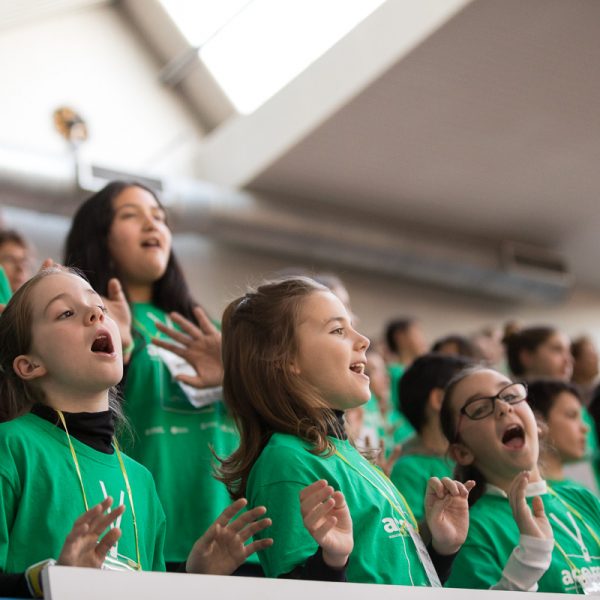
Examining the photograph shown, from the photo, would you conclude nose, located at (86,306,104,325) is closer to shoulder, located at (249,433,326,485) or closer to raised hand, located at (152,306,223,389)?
shoulder, located at (249,433,326,485)

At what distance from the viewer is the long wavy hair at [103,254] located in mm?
2797

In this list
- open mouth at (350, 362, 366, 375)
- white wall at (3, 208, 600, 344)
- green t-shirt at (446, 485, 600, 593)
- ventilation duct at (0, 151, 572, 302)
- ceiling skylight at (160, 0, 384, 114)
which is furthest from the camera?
white wall at (3, 208, 600, 344)

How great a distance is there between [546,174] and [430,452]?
11.3ft

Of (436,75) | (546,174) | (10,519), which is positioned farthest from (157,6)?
(10,519)

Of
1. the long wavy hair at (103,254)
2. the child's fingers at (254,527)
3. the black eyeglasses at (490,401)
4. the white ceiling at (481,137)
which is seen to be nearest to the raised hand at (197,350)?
the long wavy hair at (103,254)

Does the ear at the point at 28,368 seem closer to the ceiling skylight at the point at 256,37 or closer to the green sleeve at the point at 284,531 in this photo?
the green sleeve at the point at 284,531

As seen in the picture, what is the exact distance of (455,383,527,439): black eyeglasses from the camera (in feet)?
8.30

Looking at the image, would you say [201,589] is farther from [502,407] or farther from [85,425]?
[502,407]

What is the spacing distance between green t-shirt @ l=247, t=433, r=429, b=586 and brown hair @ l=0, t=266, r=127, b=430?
457 millimetres

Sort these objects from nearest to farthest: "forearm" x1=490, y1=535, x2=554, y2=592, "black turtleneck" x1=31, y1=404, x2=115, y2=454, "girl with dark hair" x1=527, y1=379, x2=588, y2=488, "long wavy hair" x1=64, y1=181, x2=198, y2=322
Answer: "black turtleneck" x1=31, y1=404, x2=115, y2=454, "forearm" x1=490, y1=535, x2=554, y2=592, "long wavy hair" x1=64, y1=181, x2=198, y2=322, "girl with dark hair" x1=527, y1=379, x2=588, y2=488

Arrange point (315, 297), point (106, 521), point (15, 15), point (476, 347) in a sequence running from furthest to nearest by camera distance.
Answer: point (15, 15) < point (476, 347) < point (315, 297) < point (106, 521)

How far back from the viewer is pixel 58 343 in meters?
2.01

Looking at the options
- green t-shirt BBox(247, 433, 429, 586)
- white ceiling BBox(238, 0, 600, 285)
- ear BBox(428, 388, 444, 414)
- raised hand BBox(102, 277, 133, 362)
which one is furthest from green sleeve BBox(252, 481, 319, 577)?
white ceiling BBox(238, 0, 600, 285)

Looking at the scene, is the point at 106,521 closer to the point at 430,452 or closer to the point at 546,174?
the point at 430,452
